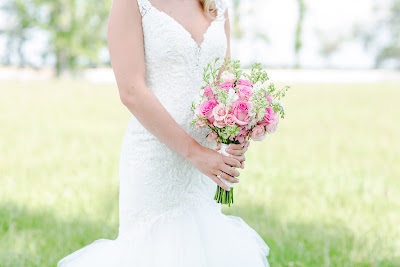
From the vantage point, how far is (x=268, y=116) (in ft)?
8.29

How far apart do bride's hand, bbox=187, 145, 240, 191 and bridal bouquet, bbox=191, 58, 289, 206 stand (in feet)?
0.30

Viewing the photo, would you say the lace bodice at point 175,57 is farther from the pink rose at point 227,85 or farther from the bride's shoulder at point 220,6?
the pink rose at point 227,85

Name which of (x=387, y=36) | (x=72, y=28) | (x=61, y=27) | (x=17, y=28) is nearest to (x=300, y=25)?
(x=72, y=28)

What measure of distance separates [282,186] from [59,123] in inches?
281

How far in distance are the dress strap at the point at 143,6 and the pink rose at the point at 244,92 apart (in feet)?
2.02

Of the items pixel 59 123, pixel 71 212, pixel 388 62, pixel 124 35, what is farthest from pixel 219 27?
pixel 388 62

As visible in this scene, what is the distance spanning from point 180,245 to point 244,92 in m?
0.92

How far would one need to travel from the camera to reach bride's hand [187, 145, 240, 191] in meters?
2.54

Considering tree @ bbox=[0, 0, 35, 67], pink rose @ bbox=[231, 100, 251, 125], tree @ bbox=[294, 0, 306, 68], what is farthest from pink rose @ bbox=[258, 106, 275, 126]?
tree @ bbox=[294, 0, 306, 68]

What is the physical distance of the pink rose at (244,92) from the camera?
2.48 m

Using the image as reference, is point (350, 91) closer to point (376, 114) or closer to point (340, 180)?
point (376, 114)

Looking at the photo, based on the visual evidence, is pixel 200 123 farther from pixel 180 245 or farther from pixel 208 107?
pixel 180 245

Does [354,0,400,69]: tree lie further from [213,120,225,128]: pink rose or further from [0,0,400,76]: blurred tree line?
[213,120,225,128]: pink rose

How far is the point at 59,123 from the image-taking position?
1242 cm
